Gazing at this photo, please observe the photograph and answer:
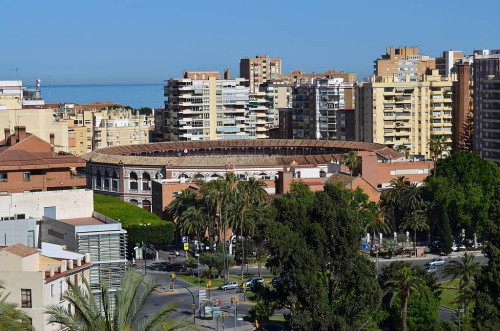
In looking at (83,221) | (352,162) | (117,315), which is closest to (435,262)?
(352,162)

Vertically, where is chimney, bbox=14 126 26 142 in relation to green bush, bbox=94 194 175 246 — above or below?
above

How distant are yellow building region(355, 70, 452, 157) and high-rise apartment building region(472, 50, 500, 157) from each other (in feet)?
27.7

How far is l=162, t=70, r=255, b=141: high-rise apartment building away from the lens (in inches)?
6811

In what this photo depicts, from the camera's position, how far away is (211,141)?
16412 cm

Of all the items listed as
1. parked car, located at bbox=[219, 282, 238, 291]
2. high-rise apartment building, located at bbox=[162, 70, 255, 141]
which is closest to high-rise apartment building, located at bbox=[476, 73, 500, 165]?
high-rise apartment building, located at bbox=[162, 70, 255, 141]

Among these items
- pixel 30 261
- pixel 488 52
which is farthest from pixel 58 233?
pixel 488 52

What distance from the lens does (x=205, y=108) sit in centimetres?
17400

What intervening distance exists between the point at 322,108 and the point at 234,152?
23619mm

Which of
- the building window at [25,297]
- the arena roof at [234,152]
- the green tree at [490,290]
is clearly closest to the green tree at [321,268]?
the green tree at [490,290]

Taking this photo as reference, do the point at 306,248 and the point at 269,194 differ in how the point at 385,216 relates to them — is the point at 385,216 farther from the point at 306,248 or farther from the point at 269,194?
the point at 306,248

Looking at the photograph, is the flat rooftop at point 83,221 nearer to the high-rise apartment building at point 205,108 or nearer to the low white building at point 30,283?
the low white building at point 30,283

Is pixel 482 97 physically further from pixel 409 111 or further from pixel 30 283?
pixel 30 283

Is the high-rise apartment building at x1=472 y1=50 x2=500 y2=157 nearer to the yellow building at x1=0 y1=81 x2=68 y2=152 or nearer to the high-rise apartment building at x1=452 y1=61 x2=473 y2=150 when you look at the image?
the high-rise apartment building at x1=452 y1=61 x2=473 y2=150

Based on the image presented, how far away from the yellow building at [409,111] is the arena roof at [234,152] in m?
8.89
